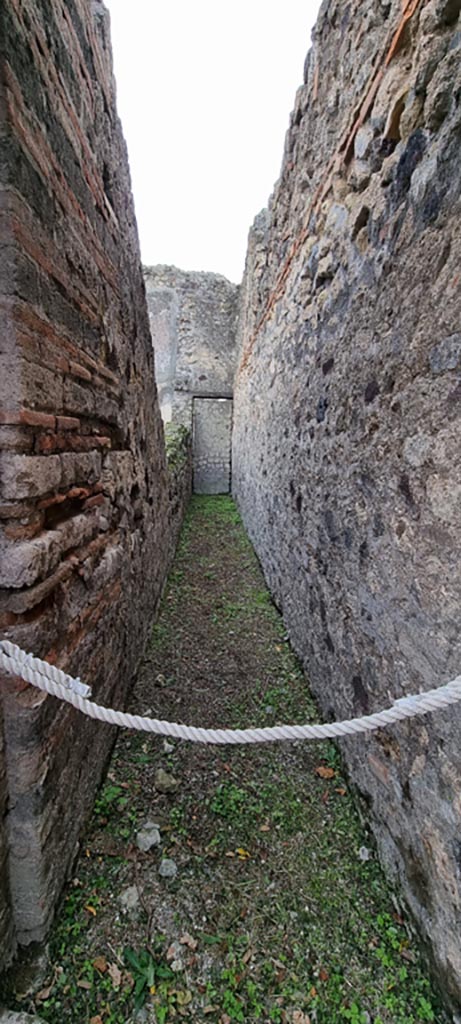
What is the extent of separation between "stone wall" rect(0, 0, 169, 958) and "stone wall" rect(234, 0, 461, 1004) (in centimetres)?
117

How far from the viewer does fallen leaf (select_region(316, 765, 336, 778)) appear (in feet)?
6.31

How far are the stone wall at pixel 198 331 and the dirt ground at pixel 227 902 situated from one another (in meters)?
8.46

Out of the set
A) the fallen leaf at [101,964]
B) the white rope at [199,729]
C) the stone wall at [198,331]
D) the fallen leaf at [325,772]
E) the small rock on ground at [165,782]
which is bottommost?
the fallen leaf at [101,964]

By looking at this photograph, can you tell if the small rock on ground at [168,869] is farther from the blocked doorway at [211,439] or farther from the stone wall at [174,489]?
the blocked doorway at [211,439]

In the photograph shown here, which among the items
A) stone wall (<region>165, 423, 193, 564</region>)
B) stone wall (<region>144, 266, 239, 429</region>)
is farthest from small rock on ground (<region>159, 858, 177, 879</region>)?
stone wall (<region>144, 266, 239, 429</region>)

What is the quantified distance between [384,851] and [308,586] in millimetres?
1373

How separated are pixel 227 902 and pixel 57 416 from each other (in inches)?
70.5

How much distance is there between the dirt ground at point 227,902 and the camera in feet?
3.77

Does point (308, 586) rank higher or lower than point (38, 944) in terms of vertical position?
higher

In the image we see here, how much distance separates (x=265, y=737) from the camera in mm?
1078

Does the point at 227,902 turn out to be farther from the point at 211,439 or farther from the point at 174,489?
the point at 211,439

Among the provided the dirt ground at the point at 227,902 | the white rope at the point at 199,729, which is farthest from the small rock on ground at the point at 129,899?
the white rope at the point at 199,729

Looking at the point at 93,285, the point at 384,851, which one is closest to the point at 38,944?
the point at 384,851

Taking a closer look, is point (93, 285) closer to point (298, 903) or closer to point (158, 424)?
point (158, 424)
